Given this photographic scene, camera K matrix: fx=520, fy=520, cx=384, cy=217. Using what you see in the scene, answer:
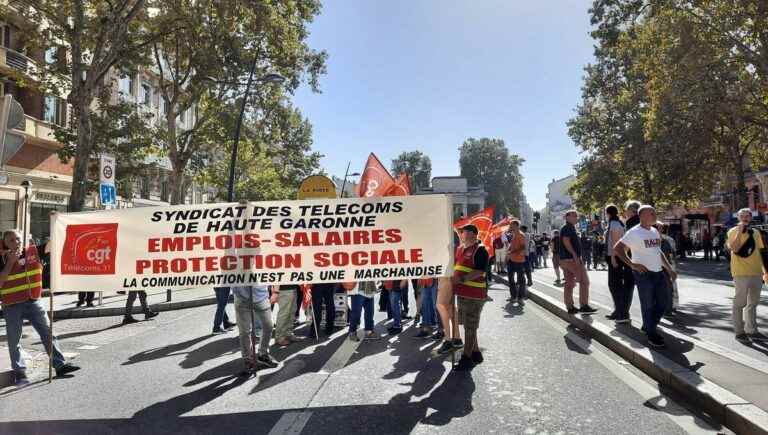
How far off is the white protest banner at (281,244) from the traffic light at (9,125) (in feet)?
4.53

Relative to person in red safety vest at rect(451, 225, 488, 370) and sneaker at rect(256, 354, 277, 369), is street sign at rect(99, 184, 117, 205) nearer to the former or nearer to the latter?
sneaker at rect(256, 354, 277, 369)

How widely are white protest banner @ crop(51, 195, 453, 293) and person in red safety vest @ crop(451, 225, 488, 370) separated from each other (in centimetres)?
27

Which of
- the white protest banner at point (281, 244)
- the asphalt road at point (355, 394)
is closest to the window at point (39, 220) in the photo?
the asphalt road at point (355, 394)

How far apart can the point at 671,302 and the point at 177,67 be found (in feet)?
64.4

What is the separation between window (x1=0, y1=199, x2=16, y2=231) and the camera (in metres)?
20.8

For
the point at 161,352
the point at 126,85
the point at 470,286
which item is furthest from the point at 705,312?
the point at 126,85

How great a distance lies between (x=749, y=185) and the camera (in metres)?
40.8

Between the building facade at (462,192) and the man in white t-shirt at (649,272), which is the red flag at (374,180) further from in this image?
the building facade at (462,192)

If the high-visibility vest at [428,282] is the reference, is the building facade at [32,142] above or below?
above

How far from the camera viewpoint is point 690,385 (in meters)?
4.64

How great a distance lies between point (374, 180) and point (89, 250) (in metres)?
3.95

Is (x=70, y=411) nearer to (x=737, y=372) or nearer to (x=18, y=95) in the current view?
(x=737, y=372)

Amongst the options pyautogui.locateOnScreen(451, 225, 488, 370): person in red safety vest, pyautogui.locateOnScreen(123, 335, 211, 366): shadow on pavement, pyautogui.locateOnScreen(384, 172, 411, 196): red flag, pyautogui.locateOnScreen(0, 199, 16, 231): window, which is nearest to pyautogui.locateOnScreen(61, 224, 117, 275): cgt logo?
pyautogui.locateOnScreen(123, 335, 211, 366): shadow on pavement

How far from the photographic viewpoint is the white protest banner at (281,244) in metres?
5.74
